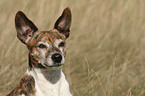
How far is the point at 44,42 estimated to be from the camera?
4918 mm

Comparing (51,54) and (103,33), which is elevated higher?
(51,54)

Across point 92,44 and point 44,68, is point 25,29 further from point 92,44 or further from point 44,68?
point 92,44

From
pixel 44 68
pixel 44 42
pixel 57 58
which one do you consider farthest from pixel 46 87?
pixel 44 42

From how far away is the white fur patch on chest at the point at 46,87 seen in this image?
16.1 feet

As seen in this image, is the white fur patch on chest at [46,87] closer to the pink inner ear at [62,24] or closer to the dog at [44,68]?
the dog at [44,68]

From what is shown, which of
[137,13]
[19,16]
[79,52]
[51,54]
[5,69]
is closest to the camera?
[51,54]

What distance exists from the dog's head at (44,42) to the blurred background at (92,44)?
1.32m

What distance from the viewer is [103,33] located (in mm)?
9805

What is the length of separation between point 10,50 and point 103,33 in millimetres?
3424

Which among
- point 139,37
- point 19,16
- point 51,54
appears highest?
point 19,16

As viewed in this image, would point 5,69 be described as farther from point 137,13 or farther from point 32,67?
point 137,13

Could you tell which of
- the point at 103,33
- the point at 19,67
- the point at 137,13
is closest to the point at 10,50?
the point at 19,67

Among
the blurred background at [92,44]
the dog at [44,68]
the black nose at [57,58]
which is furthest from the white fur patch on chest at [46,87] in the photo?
the blurred background at [92,44]

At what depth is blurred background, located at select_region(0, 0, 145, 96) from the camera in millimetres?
6984
